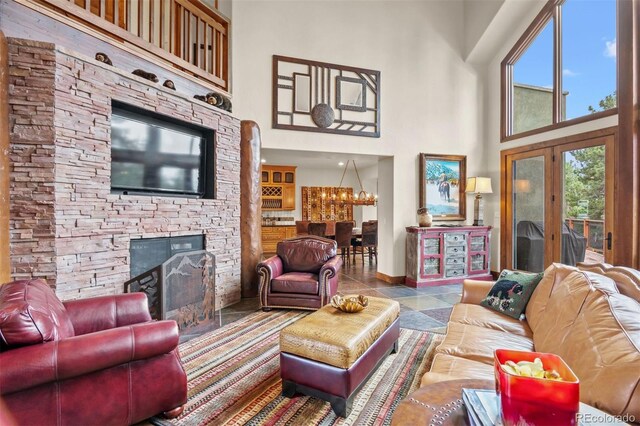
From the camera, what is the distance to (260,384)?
2.26m

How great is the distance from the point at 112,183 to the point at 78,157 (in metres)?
0.41

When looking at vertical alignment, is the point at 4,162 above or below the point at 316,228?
above

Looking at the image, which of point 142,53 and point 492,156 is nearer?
point 142,53

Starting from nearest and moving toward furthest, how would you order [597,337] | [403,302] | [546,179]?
1. [597,337]
2. [403,302]
3. [546,179]

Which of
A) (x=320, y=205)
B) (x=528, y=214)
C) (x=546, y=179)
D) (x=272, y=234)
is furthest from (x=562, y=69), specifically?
(x=272, y=234)

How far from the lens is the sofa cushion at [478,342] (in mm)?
1812

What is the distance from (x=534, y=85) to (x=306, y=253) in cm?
458

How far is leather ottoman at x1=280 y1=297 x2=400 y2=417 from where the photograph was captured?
188cm

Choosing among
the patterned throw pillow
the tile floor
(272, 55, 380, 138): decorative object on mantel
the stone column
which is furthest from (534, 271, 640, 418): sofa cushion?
(272, 55, 380, 138): decorative object on mantel

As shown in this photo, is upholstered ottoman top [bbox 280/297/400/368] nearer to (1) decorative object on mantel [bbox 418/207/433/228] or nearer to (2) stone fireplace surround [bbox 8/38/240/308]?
(2) stone fireplace surround [bbox 8/38/240/308]

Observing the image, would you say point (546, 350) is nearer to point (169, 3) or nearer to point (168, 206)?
point (168, 206)

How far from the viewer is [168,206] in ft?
11.1

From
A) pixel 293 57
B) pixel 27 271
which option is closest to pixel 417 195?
pixel 293 57

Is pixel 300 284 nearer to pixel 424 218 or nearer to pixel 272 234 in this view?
pixel 424 218
